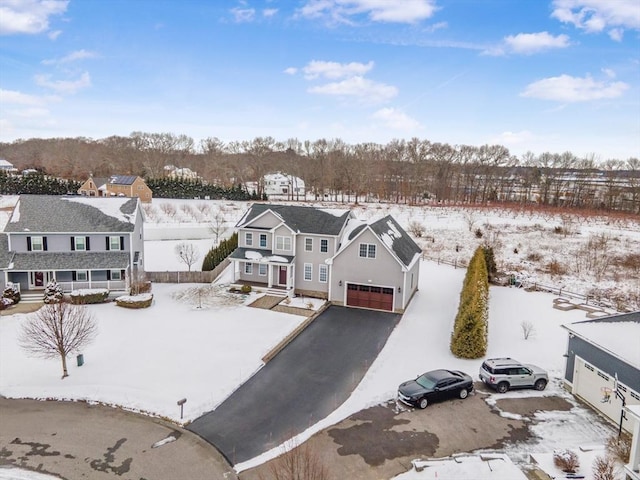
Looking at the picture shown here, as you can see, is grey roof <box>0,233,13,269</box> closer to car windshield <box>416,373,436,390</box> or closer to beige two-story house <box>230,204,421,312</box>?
beige two-story house <box>230,204,421,312</box>

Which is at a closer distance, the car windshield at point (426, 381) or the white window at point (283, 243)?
the car windshield at point (426, 381)

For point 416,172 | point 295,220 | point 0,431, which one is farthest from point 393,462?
point 416,172

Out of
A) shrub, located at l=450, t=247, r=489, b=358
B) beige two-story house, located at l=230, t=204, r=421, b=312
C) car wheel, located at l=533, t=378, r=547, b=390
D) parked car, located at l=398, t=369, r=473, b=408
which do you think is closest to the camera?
parked car, located at l=398, t=369, r=473, b=408

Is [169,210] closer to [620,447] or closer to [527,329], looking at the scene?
[527,329]

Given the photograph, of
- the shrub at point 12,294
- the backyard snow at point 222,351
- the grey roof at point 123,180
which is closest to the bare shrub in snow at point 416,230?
the backyard snow at point 222,351

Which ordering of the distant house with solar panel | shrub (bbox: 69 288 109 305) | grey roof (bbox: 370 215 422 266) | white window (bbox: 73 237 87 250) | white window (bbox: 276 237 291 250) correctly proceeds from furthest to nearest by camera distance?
the distant house with solar panel → white window (bbox: 276 237 291 250) → white window (bbox: 73 237 87 250) → grey roof (bbox: 370 215 422 266) → shrub (bbox: 69 288 109 305)

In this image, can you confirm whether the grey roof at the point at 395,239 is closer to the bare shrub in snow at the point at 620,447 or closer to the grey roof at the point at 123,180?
the bare shrub in snow at the point at 620,447

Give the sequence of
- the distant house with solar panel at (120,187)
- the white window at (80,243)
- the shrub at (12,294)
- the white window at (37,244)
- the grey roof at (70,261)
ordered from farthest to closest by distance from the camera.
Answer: the distant house with solar panel at (120,187), the white window at (80,243), the white window at (37,244), the grey roof at (70,261), the shrub at (12,294)

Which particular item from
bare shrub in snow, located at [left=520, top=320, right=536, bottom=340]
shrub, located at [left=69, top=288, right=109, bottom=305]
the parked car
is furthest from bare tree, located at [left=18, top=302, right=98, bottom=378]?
bare shrub in snow, located at [left=520, top=320, right=536, bottom=340]
